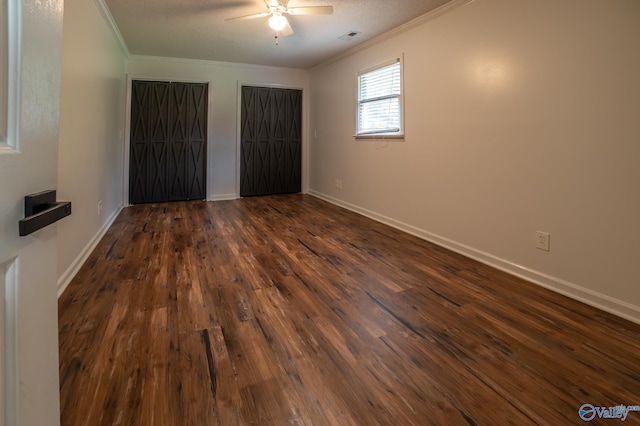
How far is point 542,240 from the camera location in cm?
249

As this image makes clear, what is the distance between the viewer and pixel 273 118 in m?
6.21

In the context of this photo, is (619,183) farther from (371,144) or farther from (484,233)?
(371,144)

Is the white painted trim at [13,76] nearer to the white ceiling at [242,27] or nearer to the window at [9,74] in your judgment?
the window at [9,74]

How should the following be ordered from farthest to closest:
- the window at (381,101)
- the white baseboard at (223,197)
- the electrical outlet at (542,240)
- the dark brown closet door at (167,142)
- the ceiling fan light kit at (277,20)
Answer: the white baseboard at (223,197) < the dark brown closet door at (167,142) < the window at (381,101) < the ceiling fan light kit at (277,20) < the electrical outlet at (542,240)

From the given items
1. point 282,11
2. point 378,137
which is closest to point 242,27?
point 282,11

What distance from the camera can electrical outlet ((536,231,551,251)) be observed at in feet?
8.05

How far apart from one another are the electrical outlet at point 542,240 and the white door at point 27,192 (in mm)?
2885

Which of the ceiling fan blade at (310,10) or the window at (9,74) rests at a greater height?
the ceiling fan blade at (310,10)

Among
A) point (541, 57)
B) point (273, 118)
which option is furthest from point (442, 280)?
point (273, 118)

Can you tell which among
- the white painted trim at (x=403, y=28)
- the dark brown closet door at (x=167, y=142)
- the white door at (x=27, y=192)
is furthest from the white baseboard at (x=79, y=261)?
the white painted trim at (x=403, y=28)

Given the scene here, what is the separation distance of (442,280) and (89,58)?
11.7 ft

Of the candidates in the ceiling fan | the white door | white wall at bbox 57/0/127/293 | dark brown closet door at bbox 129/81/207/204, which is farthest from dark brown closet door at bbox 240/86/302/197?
the white door

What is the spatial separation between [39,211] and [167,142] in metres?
5.41

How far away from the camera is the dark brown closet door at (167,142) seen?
17.5 feet
